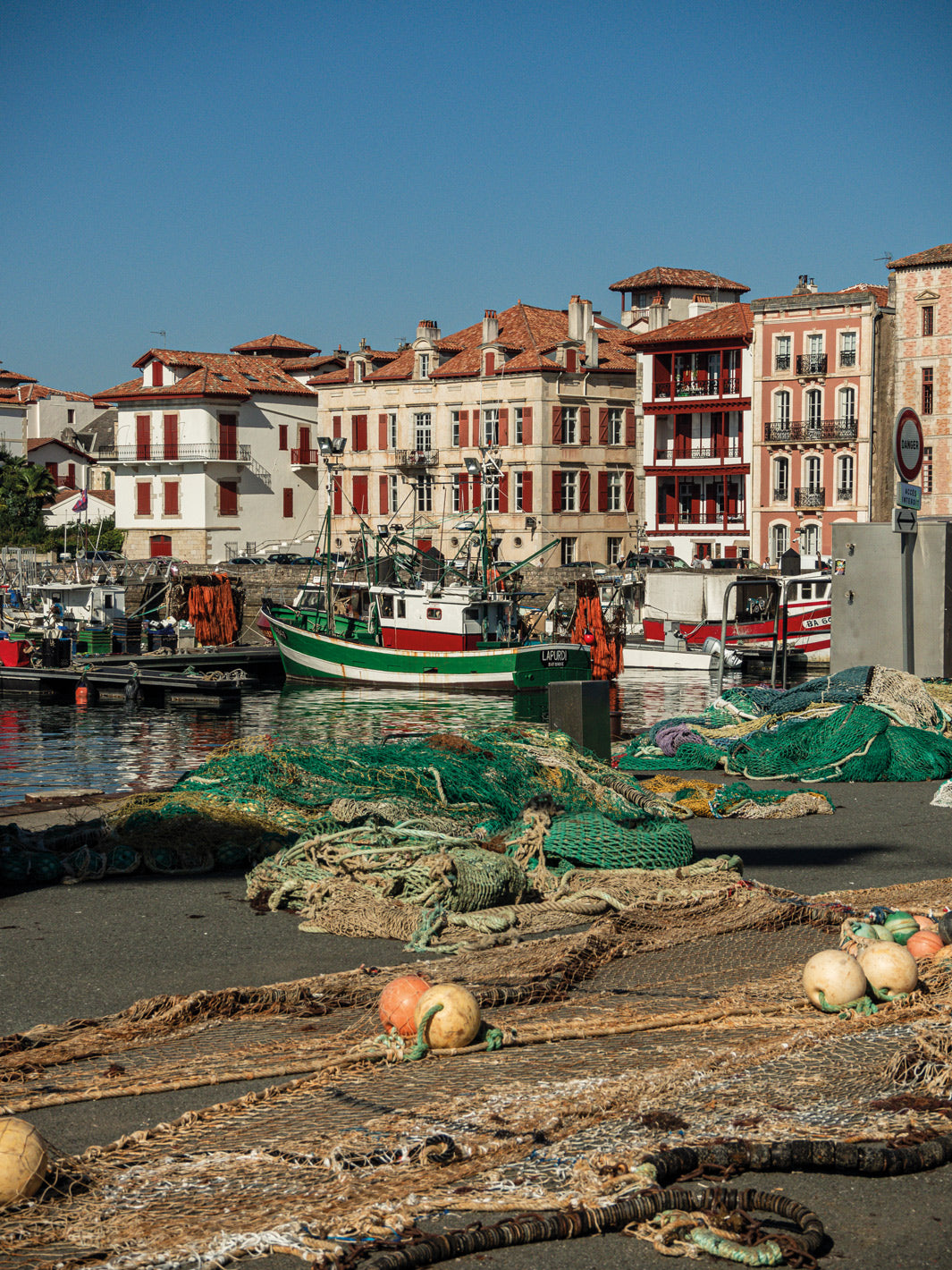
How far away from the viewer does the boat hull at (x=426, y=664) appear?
36.0 m

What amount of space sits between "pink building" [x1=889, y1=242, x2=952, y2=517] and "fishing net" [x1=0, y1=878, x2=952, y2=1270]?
49.7m

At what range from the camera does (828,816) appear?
10.7 metres

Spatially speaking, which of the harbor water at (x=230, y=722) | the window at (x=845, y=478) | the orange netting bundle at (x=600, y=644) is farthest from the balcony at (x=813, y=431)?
the orange netting bundle at (x=600, y=644)

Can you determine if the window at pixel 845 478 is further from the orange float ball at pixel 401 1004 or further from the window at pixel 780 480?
the orange float ball at pixel 401 1004

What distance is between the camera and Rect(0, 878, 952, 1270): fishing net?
392 centimetres

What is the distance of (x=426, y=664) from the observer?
123 feet

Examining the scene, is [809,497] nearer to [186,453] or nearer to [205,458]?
[205,458]

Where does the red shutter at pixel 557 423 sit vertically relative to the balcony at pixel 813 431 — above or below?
above

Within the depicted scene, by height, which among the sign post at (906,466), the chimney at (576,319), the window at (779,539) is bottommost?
the sign post at (906,466)

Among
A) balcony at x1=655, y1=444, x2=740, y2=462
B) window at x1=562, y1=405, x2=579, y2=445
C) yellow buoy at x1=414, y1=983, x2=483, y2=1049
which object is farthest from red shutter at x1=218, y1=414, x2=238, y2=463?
yellow buoy at x1=414, y1=983, x2=483, y2=1049

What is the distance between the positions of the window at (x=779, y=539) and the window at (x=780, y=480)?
99cm

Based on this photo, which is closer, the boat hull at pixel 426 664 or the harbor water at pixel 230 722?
the harbor water at pixel 230 722

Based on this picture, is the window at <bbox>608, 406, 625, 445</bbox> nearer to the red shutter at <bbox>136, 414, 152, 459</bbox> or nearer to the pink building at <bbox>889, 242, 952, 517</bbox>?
the pink building at <bbox>889, 242, 952, 517</bbox>

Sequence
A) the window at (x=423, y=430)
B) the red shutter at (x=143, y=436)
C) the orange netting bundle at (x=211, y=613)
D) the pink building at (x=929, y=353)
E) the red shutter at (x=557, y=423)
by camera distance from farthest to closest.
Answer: the red shutter at (x=143, y=436)
the window at (x=423, y=430)
the red shutter at (x=557, y=423)
the pink building at (x=929, y=353)
the orange netting bundle at (x=211, y=613)
